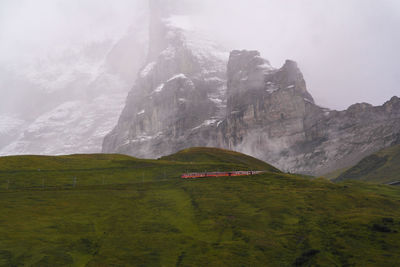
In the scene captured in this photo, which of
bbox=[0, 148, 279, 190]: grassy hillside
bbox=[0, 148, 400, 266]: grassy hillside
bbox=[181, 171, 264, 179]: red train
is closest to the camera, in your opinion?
bbox=[0, 148, 400, 266]: grassy hillside

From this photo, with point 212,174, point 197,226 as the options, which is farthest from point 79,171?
point 197,226

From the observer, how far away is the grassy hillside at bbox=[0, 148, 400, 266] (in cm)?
6969

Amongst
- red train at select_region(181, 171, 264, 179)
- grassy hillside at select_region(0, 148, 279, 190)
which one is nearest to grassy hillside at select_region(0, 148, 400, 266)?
grassy hillside at select_region(0, 148, 279, 190)

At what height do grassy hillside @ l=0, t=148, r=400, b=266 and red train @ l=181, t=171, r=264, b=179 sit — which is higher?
red train @ l=181, t=171, r=264, b=179

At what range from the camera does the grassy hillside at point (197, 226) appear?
69688 millimetres

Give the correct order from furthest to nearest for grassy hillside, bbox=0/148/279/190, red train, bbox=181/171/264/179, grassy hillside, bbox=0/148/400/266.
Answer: red train, bbox=181/171/264/179
grassy hillside, bbox=0/148/279/190
grassy hillside, bbox=0/148/400/266

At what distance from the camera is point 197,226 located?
87.2 m

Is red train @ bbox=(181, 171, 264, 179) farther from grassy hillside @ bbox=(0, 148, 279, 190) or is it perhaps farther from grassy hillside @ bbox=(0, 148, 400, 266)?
grassy hillside @ bbox=(0, 148, 400, 266)

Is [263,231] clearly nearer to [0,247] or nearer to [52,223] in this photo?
[52,223]

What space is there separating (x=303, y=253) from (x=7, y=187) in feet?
303

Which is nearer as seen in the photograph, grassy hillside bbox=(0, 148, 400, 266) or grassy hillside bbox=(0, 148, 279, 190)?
grassy hillside bbox=(0, 148, 400, 266)

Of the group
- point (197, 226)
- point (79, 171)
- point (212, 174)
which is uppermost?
point (79, 171)

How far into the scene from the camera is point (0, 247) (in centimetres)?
6900

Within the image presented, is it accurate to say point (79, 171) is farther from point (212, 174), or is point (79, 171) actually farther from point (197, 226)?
point (197, 226)
